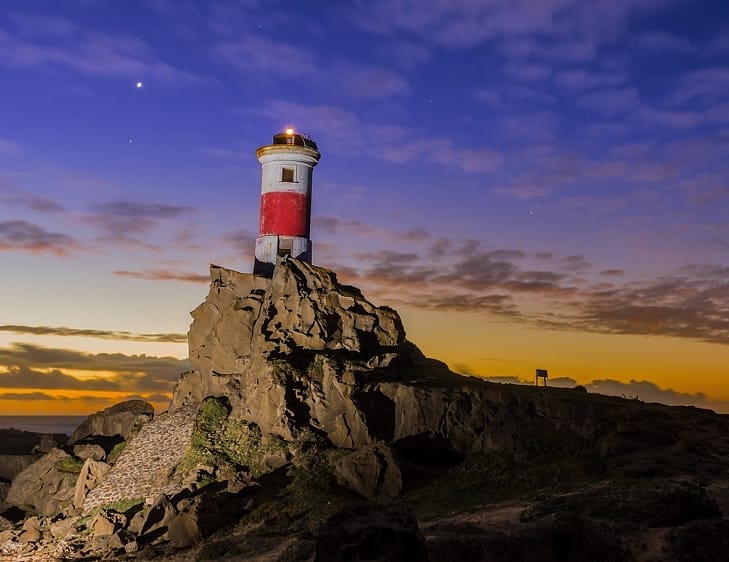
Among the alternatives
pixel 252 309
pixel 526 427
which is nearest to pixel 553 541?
pixel 526 427

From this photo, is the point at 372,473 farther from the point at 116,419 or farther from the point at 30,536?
the point at 116,419

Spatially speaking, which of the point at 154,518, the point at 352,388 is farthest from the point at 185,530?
the point at 352,388

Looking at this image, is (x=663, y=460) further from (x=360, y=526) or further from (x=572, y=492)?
(x=360, y=526)

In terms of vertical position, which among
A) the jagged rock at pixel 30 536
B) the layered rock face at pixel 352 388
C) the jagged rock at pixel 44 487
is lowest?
the jagged rock at pixel 30 536

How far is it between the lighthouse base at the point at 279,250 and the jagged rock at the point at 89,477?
17.7 m

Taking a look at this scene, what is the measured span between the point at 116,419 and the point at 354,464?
2750cm

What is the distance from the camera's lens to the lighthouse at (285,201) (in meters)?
55.7

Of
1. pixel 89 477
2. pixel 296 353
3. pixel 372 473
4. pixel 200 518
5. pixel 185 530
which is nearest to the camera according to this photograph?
pixel 185 530

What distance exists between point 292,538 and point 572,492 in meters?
10.4

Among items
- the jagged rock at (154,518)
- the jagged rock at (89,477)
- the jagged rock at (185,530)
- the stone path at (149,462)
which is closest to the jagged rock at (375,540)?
the jagged rock at (185,530)

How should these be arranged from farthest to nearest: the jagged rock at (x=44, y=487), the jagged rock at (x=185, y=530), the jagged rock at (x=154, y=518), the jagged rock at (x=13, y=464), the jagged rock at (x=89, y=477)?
the jagged rock at (x=13, y=464) < the jagged rock at (x=44, y=487) < the jagged rock at (x=89, y=477) < the jagged rock at (x=154, y=518) < the jagged rock at (x=185, y=530)

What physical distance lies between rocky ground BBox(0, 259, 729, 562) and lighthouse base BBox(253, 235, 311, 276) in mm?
2925

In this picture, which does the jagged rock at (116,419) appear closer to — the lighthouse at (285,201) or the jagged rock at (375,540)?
the lighthouse at (285,201)

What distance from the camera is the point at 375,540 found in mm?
17328
